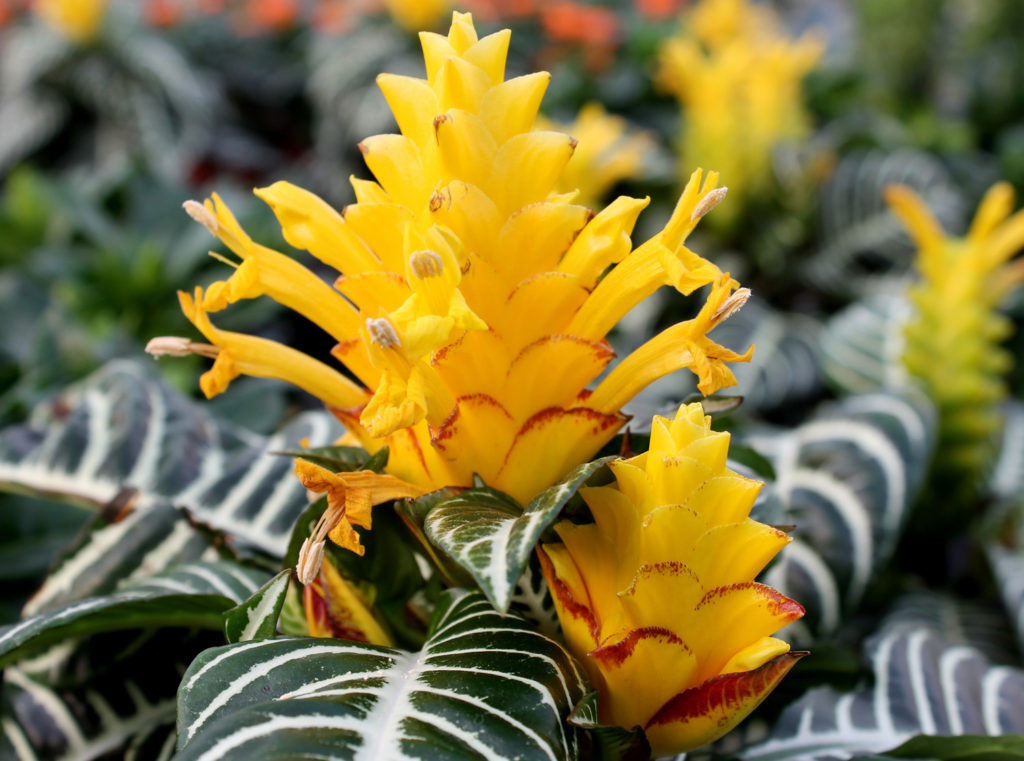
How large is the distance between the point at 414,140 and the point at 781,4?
269 inches

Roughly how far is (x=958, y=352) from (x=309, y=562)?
1.13 meters

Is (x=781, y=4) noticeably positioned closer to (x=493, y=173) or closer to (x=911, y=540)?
A: (x=911, y=540)

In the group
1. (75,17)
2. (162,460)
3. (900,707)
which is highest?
(75,17)

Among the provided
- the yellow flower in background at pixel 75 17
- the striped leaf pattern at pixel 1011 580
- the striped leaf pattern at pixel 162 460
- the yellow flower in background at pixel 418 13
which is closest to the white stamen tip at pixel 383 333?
the striped leaf pattern at pixel 162 460

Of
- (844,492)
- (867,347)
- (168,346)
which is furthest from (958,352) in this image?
(168,346)

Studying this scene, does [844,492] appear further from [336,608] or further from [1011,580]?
[336,608]

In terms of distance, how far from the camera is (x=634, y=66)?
3562 mm

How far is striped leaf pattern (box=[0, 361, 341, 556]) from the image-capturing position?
2.64 ft

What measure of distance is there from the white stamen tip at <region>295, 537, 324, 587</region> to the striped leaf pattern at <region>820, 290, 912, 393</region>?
1188 millimetres

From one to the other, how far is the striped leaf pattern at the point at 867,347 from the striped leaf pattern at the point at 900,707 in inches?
27.6

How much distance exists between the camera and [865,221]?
2211mm

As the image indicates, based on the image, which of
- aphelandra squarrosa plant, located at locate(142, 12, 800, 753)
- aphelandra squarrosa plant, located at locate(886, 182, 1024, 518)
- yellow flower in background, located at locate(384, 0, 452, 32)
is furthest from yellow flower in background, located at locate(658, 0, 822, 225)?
aphelandra squarrosa plant, located at locate(142, 12, 800, 753)

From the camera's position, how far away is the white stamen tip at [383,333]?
45 centimetres

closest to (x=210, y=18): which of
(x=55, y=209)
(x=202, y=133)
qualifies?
(x=202, y=133)
